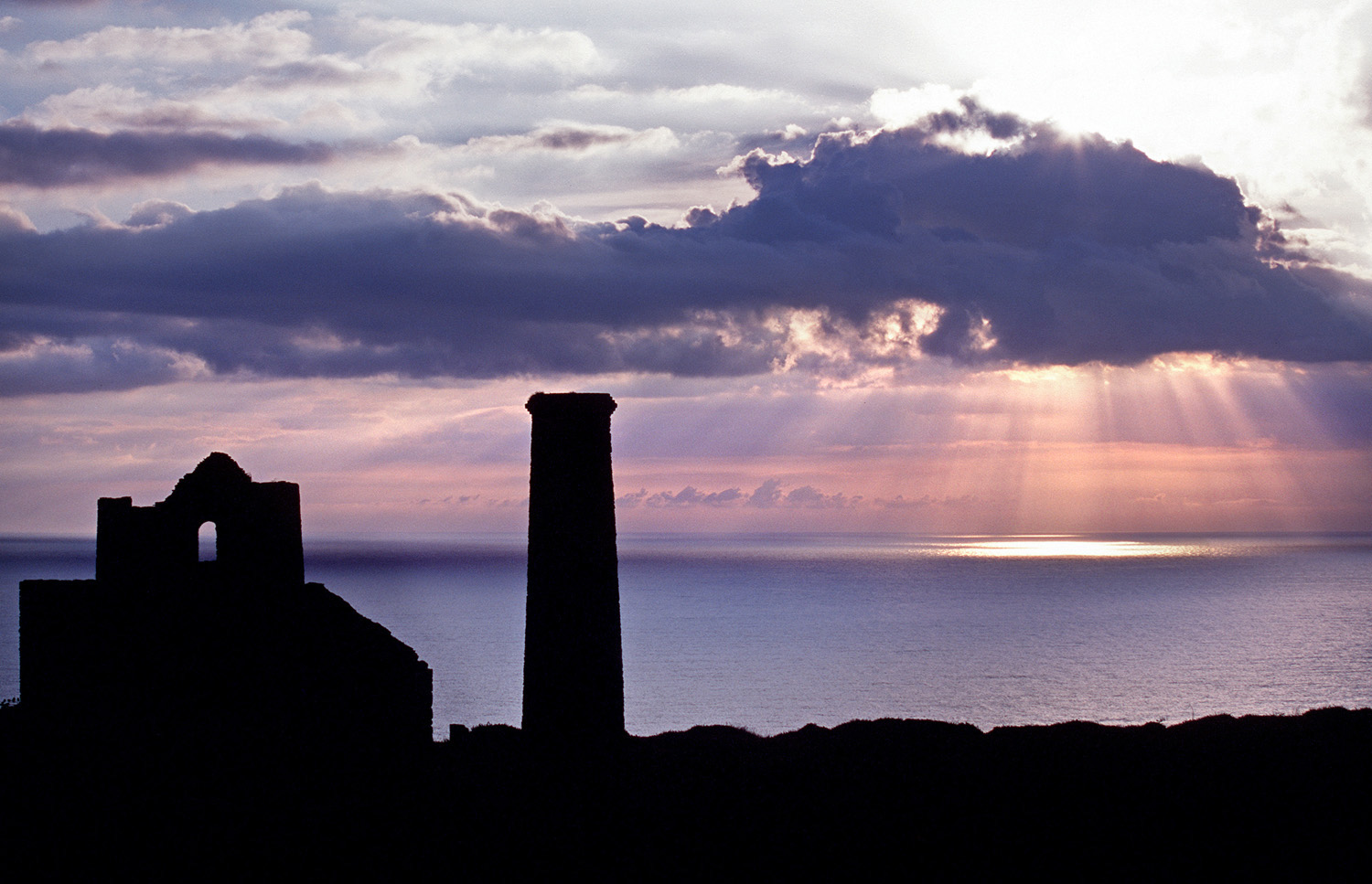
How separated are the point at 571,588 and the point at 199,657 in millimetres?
5432

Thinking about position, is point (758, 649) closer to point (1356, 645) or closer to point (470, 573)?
point (1356, 645)

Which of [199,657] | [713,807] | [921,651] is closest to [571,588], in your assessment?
[713,807]

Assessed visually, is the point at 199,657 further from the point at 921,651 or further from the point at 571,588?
the point at 921,651

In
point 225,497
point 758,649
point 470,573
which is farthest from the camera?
point 470,573

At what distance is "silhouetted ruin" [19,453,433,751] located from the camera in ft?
54.6

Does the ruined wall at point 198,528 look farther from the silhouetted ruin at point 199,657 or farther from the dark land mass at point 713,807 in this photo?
the dark land mass at point 713,807

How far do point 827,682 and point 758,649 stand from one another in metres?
16.5

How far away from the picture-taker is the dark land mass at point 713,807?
1460 cm

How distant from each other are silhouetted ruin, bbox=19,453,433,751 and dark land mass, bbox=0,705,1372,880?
0.97 ft

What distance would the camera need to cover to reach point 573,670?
18.7 metres

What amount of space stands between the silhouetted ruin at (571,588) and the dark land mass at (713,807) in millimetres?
546

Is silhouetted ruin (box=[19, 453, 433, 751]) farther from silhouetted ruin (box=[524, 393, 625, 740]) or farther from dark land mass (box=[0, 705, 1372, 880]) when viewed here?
silhouetted ruin (box=[524, 393, 625, 740])

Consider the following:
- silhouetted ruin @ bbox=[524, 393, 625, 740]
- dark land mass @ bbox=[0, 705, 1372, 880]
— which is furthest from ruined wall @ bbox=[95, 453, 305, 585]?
silhouetted ruin @ bbox=[524, 393, 625, 740]

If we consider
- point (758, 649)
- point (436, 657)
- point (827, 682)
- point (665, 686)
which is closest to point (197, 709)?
point (665, 686)
